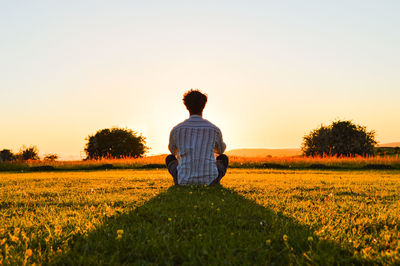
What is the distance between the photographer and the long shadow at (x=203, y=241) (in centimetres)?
259

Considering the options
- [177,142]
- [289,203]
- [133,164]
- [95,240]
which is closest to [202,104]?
[177,142]

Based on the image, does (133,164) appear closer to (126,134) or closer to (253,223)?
(126,134)

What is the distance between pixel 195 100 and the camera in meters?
6.30

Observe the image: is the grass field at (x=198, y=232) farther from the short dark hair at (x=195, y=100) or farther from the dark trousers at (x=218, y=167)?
the short dark hair at (x=195, y=100)

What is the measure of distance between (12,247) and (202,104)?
433cm

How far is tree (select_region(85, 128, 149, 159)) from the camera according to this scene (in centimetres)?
3050

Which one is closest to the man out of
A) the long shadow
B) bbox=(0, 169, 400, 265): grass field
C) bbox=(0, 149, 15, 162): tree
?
bbox=(0, 169, 400, 265): grass field

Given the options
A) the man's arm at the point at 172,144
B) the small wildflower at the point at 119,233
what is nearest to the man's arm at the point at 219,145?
the man's arm at the point at 172,144

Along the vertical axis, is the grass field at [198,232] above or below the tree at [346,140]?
below

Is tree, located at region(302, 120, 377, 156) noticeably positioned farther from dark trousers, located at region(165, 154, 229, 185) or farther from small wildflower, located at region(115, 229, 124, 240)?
small wildflower, located at region(115, 229, 124, 240)

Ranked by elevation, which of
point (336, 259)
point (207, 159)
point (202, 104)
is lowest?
point (336, 259)

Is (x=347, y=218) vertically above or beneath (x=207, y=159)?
beneath

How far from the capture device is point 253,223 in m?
3.59

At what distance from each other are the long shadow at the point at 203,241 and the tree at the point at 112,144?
27599 mm
